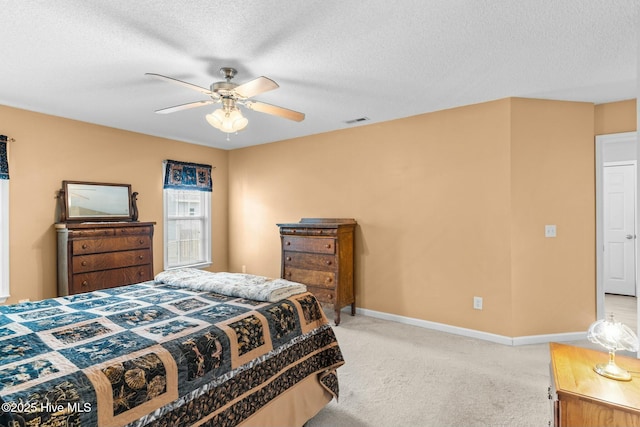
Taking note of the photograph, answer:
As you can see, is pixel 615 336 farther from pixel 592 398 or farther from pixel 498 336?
pixel 498 336

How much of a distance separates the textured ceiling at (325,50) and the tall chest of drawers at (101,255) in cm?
131

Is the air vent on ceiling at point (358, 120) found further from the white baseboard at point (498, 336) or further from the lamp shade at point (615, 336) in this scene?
the lamp shade at point (615, 336)

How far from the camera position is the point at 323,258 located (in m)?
3.91

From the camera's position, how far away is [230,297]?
7.29 ft

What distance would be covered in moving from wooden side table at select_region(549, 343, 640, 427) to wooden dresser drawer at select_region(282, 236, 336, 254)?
101 inches

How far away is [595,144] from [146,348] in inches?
166

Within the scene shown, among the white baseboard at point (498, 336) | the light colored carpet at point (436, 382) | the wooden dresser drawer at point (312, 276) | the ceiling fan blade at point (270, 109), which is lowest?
the light colored carpet at point (436, 382)

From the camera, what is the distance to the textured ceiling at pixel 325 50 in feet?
5.94

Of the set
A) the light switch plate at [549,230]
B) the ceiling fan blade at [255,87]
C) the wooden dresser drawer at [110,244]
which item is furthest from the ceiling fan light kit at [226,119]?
the light switch plate at [549,230]

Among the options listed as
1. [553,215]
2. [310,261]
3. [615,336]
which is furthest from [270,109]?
[553,215]

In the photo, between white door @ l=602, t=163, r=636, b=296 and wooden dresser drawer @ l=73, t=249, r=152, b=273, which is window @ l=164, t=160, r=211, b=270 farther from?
white door @ l=602, t=163, r=636, b=296

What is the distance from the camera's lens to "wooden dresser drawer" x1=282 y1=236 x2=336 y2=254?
386 cm

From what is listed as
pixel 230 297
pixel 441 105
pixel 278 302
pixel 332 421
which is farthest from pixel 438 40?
pixel 332 421

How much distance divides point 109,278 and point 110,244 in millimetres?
377
